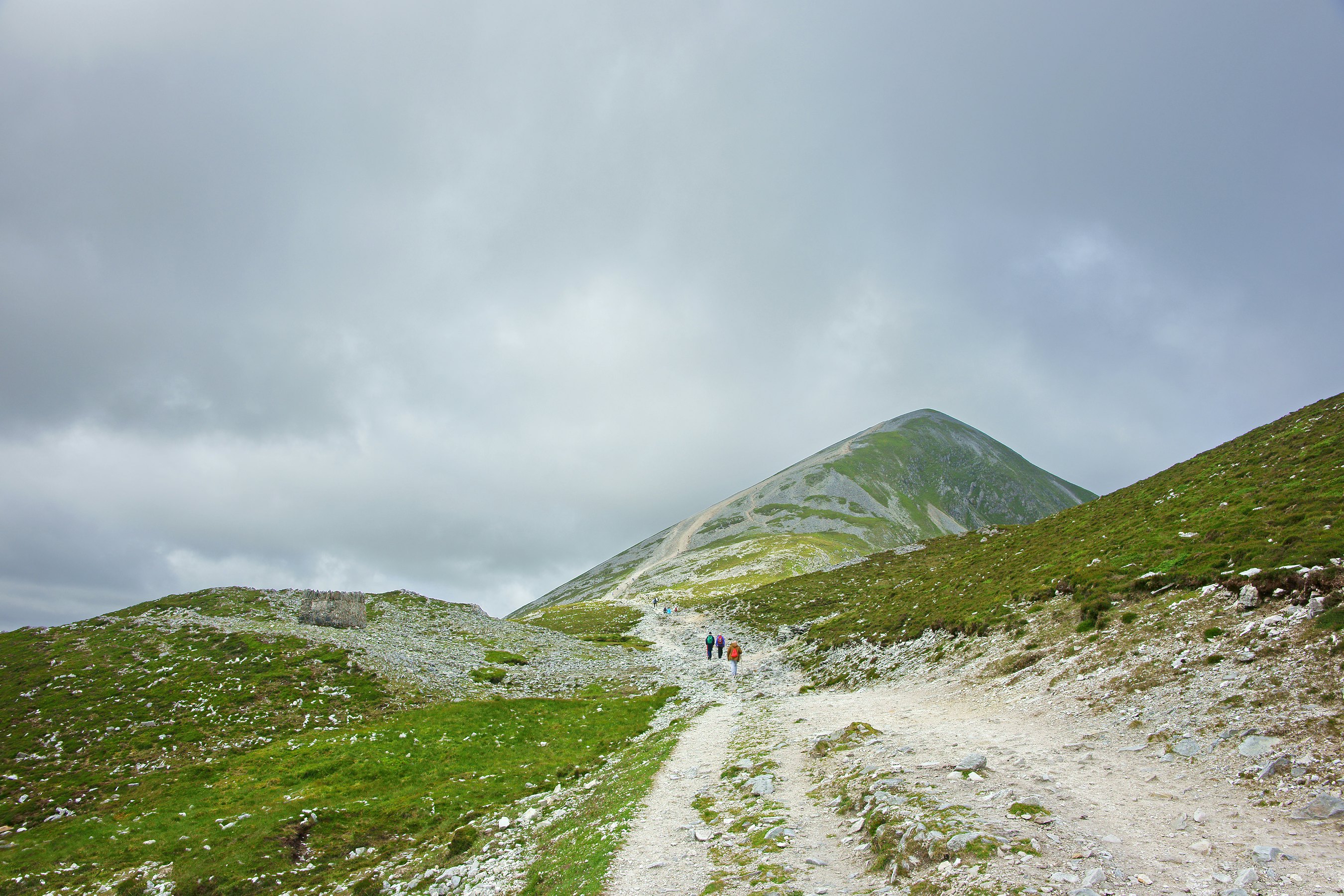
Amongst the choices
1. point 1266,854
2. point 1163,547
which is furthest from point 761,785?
point 1163,547

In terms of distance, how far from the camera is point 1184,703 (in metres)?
17.1

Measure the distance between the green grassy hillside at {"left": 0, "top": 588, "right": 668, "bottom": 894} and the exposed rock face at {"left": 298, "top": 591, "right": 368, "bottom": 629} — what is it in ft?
32.3

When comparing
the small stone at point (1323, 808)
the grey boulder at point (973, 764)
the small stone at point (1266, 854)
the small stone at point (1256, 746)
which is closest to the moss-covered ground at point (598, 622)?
the grey boulder at point (973, 764)

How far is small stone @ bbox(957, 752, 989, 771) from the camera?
15.2 metres

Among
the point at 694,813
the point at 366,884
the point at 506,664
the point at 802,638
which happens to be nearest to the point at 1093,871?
the point at 694,813

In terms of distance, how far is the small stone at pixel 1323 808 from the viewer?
10.5 m

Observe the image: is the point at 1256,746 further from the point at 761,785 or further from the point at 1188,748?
the point at 761,785

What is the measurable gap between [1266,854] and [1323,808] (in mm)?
2952

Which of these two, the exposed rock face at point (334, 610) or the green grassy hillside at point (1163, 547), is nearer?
the green grassy hillside at point (1163, 547)

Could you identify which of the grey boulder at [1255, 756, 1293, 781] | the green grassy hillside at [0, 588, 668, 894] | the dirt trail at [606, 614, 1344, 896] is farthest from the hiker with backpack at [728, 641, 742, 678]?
the grey boulder at [1255, 756, 1293, 781]

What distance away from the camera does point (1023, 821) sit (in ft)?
37.4

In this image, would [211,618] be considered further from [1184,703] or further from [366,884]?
[1184,703]

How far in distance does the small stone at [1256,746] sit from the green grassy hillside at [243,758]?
22.1 m

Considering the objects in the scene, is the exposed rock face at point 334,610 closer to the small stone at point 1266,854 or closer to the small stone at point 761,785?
the small stone at point 761,785
